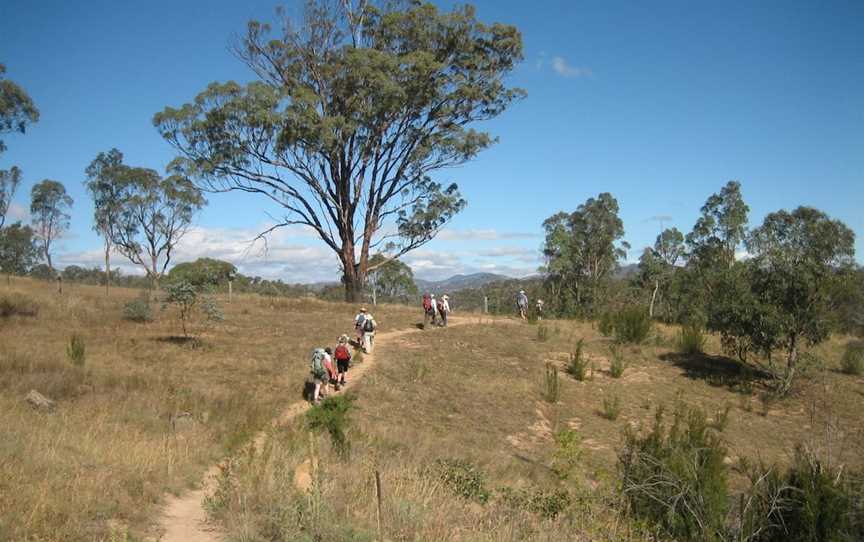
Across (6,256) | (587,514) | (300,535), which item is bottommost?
(587,514)

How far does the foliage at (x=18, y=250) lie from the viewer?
209ft

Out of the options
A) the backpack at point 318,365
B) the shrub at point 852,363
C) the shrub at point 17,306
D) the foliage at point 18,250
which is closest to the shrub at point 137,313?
the shrub at point 17,306

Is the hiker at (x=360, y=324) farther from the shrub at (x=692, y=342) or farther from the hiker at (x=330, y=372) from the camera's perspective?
the shrub at (x=692, y=342)

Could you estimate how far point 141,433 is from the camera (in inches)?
352

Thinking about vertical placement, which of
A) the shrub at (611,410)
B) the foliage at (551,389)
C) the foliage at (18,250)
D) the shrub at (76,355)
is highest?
the foliage at (18,250)

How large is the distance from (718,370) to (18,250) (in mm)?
74200

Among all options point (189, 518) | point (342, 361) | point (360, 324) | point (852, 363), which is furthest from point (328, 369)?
point (852, 363)

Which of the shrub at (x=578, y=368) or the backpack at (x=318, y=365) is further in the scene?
the shrub at (x=578, y=368)

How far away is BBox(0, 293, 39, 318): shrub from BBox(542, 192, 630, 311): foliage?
37848 mm

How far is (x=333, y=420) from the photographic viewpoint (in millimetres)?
9969

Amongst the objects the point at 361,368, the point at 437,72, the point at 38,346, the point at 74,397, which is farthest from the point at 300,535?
the point at 437,72

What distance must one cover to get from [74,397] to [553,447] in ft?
33.3

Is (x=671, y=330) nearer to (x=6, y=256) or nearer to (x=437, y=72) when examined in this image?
(x=437, y=72)

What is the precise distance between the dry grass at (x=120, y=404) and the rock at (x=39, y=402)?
9.9 inches
